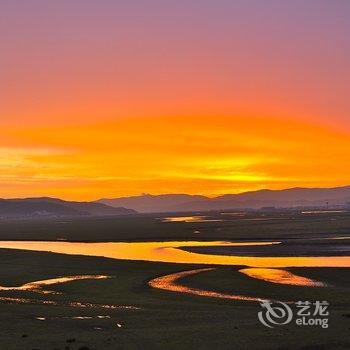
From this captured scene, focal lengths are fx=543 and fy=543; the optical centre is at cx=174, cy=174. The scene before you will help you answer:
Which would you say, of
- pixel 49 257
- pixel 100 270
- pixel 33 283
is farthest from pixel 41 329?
pixel 49 257

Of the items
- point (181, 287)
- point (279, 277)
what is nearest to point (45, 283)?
point (181, 287)

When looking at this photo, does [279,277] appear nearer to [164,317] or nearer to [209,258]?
[209,258]

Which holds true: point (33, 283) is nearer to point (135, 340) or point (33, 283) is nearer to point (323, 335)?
point (135, 340)

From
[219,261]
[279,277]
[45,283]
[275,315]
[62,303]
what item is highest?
[275,315]

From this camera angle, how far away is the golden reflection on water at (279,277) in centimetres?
4297

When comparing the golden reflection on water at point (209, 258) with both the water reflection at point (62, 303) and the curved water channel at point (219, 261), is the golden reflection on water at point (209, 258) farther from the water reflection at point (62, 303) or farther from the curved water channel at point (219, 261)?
the water reflection at point (62, 303)

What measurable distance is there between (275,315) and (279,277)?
66.4ft

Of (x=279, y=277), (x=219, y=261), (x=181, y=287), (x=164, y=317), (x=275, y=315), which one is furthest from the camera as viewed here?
(x=219, y=261)

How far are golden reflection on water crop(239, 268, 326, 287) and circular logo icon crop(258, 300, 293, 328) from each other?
12401mm

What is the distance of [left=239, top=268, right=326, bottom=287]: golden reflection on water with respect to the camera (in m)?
43.0

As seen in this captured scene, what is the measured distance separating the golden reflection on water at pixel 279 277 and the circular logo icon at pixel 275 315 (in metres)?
12.4

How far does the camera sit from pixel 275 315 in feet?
88.3

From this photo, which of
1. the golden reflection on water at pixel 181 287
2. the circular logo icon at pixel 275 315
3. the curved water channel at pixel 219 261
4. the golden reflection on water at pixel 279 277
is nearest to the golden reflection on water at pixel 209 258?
the curved water channel at pixel 219 261

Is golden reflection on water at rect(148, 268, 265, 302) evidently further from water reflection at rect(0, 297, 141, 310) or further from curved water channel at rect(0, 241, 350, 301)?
water reflection at rect(0, 297, 141, 310)
